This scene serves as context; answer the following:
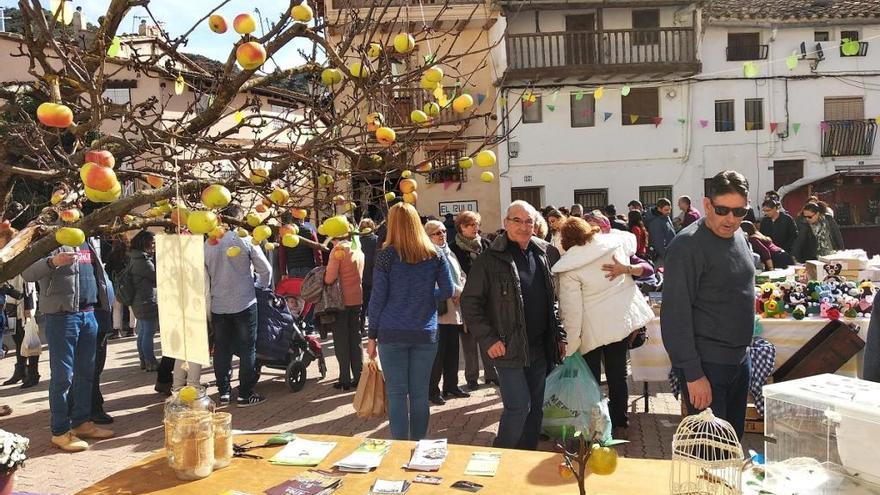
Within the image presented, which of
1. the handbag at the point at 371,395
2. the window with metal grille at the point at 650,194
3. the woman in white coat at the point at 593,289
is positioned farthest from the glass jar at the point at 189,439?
the window with metal grille at the point at 650,194

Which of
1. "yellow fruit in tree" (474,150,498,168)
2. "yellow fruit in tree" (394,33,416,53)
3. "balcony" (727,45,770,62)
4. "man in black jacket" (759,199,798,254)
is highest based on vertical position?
"balcony" (727,45,770,62)

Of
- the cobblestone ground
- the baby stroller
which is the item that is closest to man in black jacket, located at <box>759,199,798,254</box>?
the cobblestone ground

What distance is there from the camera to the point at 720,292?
3.47 m

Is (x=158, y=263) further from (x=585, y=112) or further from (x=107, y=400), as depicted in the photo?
(x=585, y=112)

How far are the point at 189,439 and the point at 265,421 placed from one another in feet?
11.6

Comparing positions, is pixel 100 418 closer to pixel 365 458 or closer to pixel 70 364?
pixel 70 364

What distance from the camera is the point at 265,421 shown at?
6.20 metres

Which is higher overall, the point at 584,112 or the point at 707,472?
the point at 584,112

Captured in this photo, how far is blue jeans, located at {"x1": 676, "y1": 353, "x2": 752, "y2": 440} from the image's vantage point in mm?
3547

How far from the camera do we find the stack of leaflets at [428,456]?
113 inches

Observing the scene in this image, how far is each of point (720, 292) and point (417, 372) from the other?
2052mm

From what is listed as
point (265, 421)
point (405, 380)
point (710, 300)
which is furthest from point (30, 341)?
point (710, 300)

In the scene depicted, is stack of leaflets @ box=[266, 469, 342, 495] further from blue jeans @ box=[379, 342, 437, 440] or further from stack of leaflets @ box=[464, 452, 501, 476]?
blue jeans @ box=[379, 342, 437, 440]

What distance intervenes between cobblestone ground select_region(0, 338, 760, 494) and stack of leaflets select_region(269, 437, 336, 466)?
2.36m
